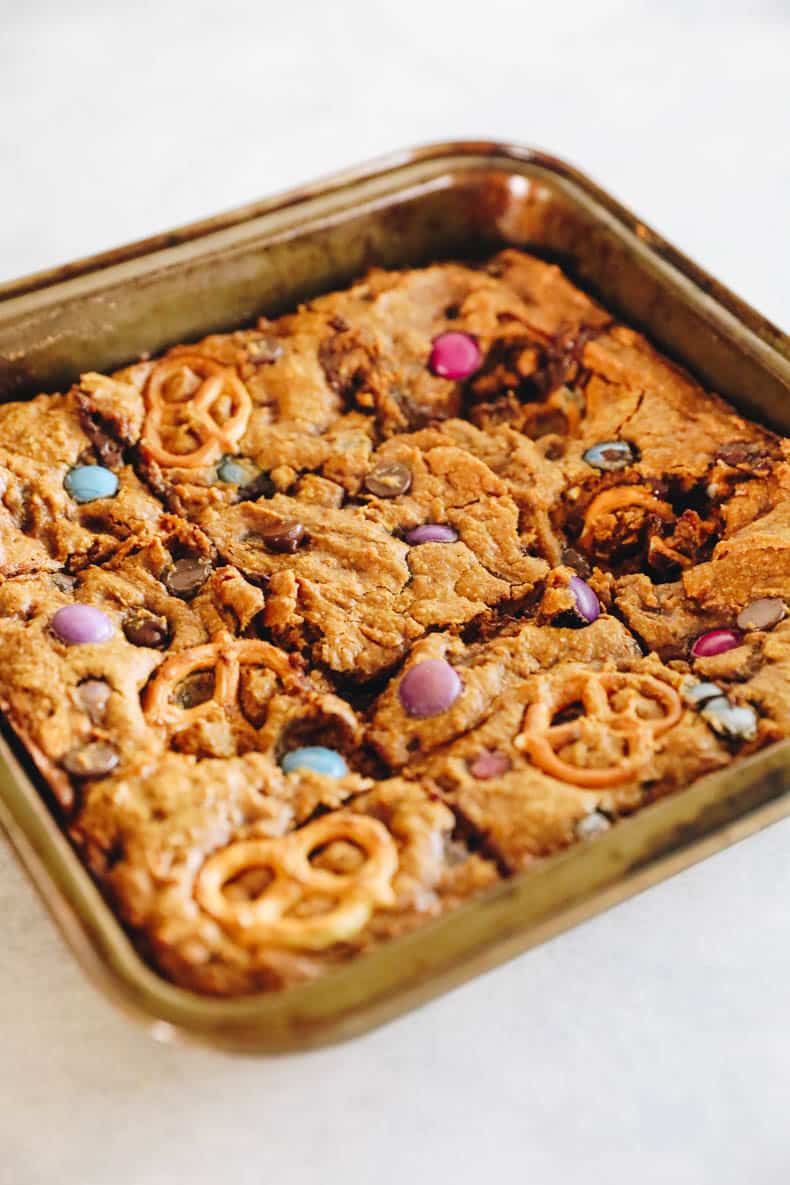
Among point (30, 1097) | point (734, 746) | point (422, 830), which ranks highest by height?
point (734, 746)

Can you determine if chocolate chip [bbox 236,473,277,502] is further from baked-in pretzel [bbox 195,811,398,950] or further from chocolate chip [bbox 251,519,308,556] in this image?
baked-in pretzel [bbox 195,811,398,950]

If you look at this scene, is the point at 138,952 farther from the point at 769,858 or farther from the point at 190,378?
the point at 190,378

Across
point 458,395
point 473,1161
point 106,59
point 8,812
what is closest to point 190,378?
point 458,395

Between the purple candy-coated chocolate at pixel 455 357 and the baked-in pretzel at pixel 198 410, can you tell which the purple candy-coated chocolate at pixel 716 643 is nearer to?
the purple candy-coated chocolate at pixel 455 357

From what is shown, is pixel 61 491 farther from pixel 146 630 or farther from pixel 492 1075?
pixel 492 1075

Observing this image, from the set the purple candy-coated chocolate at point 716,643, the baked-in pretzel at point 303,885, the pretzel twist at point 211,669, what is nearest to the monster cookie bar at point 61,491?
the pretzel twist at point 211,669
